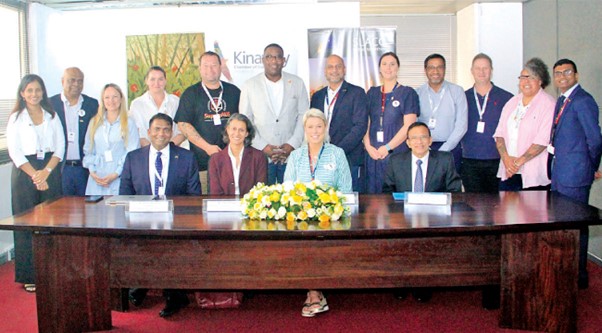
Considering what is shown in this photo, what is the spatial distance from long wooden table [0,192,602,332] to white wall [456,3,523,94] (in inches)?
160

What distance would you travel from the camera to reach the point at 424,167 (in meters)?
4.60

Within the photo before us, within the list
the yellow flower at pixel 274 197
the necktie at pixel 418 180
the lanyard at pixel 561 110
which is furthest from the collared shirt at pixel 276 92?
the yellow flower at pixel 274 197

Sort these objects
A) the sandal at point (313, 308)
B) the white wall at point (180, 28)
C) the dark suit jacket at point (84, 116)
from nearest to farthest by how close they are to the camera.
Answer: the sandal at point (313, 308) < the dark suit jacket at point (84, 116) < the white wall at point (180, 28)

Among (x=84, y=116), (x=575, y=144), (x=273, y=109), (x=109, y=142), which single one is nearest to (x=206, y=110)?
(x=273, y=109)

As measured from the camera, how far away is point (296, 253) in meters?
3.54

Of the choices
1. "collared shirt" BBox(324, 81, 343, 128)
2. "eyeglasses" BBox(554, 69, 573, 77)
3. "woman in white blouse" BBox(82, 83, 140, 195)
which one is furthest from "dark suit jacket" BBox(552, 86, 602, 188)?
"woman in white blouse" BBox(82, 83, 140, 195)

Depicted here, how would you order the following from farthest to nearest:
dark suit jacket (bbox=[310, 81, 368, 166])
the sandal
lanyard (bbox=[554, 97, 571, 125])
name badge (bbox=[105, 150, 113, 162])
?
dark suit jacket (bbox=[310, 81, 368, 166]) < name badge (bbox=[105, 150, 113, 162]) < lanyard (bbox=[554, 97, 571, 125]) < the sandal

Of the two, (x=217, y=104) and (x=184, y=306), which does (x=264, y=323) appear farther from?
(x=217, y=104)

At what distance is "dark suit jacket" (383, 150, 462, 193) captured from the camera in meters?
4.55

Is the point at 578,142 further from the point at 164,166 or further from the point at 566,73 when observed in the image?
the point at 164,166

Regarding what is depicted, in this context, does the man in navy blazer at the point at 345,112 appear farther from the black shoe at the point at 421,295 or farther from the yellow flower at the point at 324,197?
the yellow flower at the point at 324,197

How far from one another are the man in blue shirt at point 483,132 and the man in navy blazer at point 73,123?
3.16 m

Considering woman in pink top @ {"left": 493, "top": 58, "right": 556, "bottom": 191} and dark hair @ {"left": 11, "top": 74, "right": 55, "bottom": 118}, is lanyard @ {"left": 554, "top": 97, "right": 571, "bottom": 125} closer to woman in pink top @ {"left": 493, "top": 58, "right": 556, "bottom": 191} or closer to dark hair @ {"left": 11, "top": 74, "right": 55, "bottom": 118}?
woman in pink top @ {"left": 493, "top": 58, "right": 556, "bottom": 191}

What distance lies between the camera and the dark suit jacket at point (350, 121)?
5.61 meters
